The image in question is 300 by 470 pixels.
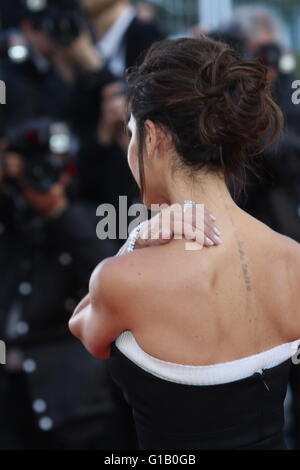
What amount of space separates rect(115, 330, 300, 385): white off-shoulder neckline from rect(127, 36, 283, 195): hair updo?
39 cm

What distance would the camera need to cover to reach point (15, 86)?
12.9 feet

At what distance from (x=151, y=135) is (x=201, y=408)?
624 mm

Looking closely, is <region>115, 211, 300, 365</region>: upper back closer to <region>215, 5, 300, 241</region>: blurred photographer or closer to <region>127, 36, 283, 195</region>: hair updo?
<region>127, 36, 283, 195</region>: hair updo

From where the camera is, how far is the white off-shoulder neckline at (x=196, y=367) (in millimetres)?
1908

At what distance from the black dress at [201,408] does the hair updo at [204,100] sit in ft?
1.55

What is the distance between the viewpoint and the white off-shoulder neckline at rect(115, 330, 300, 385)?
191 cm

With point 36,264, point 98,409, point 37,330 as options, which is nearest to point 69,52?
point 36,264

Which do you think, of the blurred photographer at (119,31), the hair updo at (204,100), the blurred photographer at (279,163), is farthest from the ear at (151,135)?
the blurred photographer at (119,31)

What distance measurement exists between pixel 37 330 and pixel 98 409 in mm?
394

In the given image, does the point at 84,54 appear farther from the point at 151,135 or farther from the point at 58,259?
the point at 151,135

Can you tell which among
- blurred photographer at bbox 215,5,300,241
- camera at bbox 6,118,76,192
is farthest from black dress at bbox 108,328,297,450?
camera at bbox 6,118,76,192

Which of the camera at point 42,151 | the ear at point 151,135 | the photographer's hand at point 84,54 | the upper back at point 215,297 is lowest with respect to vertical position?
the upper back at point 215,297

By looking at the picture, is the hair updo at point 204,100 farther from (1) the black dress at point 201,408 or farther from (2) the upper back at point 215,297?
(1) the black dress at point 201,408

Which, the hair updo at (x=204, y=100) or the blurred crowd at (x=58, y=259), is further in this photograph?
the blurred crowd at (x=58, y=259)
